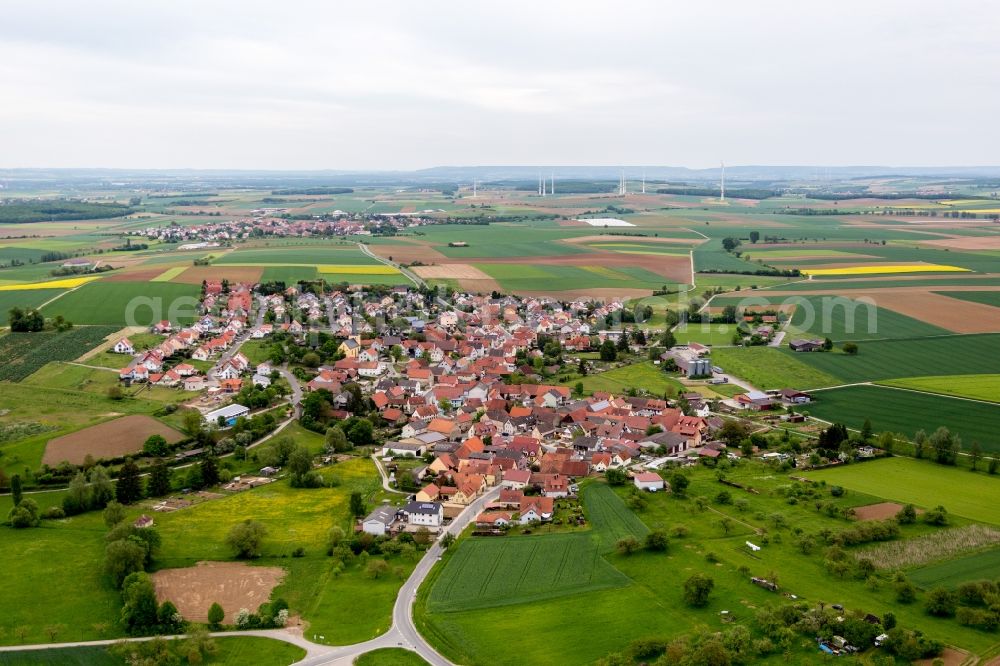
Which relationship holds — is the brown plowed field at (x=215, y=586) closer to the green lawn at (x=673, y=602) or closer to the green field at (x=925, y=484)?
the green lawn at (x=673, y=602)

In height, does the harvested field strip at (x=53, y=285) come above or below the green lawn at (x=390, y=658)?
above

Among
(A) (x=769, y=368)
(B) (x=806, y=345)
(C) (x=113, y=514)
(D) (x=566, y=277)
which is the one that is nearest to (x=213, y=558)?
(C) (x=113, y=514)

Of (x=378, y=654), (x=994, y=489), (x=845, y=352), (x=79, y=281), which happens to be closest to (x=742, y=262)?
(x=845, y=352)

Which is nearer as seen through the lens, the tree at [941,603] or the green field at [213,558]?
the tree at [941,603]

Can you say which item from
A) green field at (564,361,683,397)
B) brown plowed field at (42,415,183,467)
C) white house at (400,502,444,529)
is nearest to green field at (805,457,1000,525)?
green field at (564,361,683,397)

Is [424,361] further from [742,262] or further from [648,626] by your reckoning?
[742,262]

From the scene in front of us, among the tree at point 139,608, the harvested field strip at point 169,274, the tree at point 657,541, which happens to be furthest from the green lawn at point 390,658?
the harvested field strip at point 169,274
